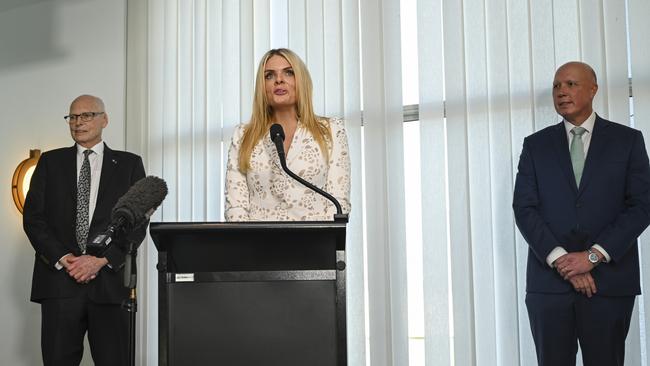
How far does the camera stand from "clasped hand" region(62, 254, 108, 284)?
13.1 feet

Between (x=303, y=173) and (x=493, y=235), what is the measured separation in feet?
4.71

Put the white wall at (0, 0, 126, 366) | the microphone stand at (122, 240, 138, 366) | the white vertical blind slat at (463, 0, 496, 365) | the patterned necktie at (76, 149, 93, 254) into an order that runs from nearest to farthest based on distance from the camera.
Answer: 1. the microphone stand at (122, 240, 138, 366)
2. the white vertical blind slat at (463, 0, 496, 365)
3. the patterned necktie at (76, 149, 93, 254)
4. the white wall at (0, 0, 126, 366)

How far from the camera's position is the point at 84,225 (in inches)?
164

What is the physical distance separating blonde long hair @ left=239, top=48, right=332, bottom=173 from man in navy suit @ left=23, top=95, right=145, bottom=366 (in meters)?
1.46

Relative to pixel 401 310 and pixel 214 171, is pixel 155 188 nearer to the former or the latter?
pixel 401 310

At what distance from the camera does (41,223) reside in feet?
13.7

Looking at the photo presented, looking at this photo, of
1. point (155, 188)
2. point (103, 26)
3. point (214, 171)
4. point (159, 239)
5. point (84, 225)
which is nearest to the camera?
point (159, 239)

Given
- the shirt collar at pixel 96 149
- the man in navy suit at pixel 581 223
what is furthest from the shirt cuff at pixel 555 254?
the shirt collar at pixel 96 149

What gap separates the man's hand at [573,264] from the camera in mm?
3178

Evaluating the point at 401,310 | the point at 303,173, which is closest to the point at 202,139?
the point at 401,310

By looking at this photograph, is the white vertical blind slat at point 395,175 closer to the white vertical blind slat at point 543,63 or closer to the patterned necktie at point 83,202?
the white vertical blind slat at point 543,63

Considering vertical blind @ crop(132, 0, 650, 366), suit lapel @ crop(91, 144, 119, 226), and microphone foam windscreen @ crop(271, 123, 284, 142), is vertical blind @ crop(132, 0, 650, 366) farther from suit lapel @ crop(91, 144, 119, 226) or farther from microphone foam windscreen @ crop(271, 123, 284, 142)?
microphone foam windscreen @ crop(271, 123, 284, 142)

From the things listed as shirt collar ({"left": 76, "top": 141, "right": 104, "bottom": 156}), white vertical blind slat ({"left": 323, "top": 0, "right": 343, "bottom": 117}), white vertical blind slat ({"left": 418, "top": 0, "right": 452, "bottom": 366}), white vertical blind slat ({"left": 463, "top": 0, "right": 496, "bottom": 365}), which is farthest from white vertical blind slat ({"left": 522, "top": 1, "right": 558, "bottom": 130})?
shirt collar ({"left": 76, "top": 141, "right": 104, "bottom": 156})

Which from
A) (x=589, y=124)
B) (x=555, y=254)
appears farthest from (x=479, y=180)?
(x=555, y=254)
